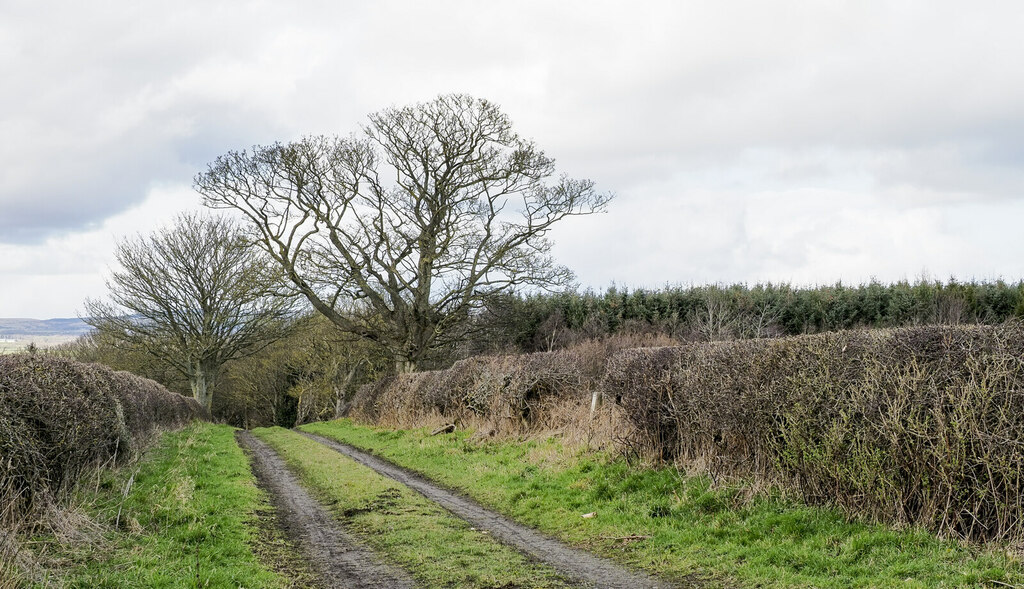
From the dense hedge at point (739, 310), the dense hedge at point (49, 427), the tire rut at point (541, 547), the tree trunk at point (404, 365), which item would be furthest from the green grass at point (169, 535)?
the tree trunk at point (404, 365)

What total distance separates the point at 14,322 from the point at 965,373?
611 ft

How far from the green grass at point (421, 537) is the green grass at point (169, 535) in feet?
4.34

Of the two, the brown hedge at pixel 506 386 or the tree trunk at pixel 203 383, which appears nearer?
the brown hedge at pixel 506 386

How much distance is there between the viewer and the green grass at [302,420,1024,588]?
239 inches

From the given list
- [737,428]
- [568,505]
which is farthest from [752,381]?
[568,505]

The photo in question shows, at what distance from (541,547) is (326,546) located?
2.61 meters

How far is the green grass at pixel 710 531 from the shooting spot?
19.9 ft

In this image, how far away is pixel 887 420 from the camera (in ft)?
22.7

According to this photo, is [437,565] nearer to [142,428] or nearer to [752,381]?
[752,381]

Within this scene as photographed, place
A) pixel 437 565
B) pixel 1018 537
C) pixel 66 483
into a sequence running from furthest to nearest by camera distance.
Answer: pixel 66 483
pixel 437 565
pixel 1018 537

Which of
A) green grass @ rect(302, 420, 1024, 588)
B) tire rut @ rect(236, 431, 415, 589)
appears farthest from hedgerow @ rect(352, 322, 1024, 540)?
tire rut @ rect(236, 431, 415, 589)

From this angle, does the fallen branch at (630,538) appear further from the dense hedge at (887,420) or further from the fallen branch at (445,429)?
the fallen branch at (445,429)

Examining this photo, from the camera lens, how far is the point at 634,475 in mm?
10758

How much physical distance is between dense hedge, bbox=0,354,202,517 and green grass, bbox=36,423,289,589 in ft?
1.88
